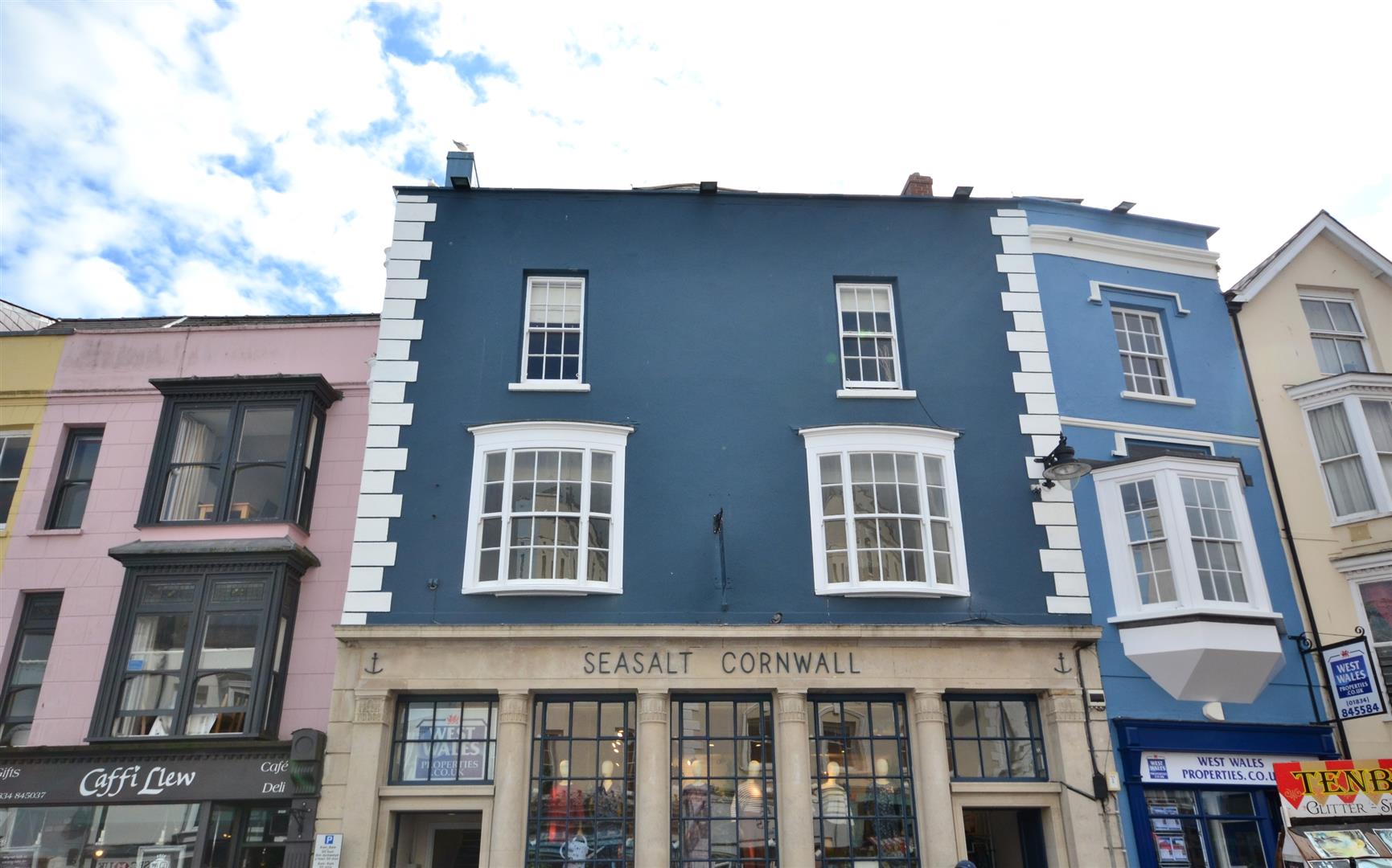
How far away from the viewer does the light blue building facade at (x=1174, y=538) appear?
13.5 metres

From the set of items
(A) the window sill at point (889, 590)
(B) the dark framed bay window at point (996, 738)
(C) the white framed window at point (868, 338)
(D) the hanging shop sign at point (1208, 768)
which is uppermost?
(C) the white framed window at point (868, 338)

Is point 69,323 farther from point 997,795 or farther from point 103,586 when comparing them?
point 997,795

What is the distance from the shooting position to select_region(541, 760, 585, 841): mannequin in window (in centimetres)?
1304

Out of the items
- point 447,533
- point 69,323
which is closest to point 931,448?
point 447,533

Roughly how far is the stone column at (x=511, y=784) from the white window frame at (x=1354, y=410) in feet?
43.5

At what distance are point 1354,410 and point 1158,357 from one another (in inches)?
126

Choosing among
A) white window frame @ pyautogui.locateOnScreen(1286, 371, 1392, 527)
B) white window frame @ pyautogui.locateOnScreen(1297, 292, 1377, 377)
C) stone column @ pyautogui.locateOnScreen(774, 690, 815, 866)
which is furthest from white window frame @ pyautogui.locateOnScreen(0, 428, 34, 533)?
white window frame @ pyautogui.locateOnScreen(1297, 292, 1377, 377)

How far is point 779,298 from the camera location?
15984 millimetres

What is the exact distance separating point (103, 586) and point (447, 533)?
5.57 m

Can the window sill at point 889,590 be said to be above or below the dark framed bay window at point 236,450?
below

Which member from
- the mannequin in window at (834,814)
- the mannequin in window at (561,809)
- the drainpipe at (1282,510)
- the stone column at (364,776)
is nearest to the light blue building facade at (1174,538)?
the drainpipe at (1282,510)

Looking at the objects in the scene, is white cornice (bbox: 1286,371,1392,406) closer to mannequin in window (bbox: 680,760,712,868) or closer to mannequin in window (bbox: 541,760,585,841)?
mannequin in window (bbox: 680,760,712,868)

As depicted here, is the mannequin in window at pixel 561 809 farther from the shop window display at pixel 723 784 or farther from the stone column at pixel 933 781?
the stone column at pixel 933 781

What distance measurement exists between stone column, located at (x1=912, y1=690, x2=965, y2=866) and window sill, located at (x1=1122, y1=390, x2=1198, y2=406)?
6161 mm
